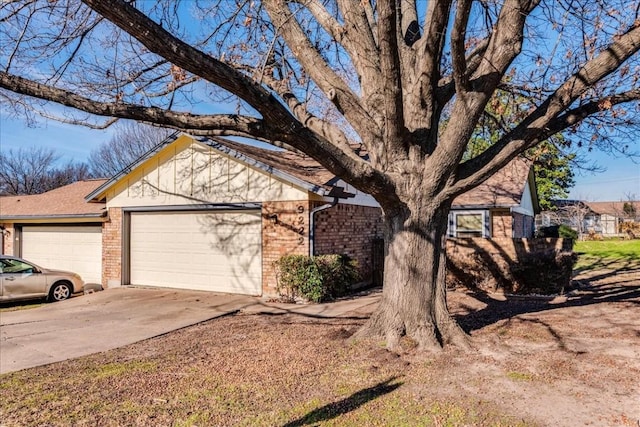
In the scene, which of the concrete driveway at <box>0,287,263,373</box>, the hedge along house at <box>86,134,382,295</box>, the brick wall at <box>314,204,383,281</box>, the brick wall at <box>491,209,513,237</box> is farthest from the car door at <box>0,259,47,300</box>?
the brick wall at <box>491,209,513,237</box>

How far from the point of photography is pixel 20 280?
11523 millimetres

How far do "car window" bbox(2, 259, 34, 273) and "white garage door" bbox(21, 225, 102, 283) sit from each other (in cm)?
262

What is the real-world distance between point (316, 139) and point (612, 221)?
56004 millimetres

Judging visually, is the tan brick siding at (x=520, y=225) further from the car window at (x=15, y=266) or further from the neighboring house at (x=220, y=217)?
the car window at (x=15, y=266)

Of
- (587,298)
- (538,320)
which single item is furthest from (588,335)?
(587,298)

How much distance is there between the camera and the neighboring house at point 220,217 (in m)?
10.9

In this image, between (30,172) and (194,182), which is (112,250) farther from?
(30,172)

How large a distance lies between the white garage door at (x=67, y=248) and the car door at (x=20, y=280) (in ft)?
8.47

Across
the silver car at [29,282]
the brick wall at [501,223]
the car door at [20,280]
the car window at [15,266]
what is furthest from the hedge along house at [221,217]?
the brick wall at [501,223]

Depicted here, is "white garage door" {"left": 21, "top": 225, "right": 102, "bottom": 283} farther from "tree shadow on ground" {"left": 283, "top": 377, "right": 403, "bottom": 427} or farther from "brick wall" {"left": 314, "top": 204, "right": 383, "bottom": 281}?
"tree shadow on ground" {"left": 283, "top": 377, "right": 403, "bottom": 427}

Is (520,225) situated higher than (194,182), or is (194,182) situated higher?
(194,182)

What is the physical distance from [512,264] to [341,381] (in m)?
8.10

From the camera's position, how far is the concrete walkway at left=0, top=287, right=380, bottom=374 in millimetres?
6820

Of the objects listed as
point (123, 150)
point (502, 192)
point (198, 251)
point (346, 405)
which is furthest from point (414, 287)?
point (123, 150)
